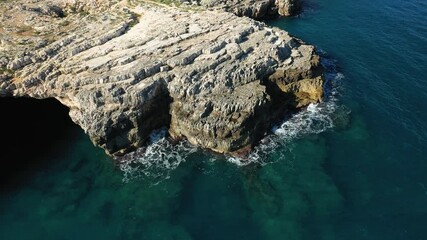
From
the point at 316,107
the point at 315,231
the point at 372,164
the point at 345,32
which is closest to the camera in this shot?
the point at 315,231

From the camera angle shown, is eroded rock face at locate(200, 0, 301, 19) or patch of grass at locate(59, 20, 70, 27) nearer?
patch of grass at locate(59, 20, 70, 27)

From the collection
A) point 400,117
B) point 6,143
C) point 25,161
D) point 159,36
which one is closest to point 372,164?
point 400,117

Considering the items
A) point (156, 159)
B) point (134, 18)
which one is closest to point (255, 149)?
point (156, 159)

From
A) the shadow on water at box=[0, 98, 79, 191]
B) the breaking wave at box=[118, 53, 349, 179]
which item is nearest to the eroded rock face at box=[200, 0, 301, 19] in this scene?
the breaking wave at box=[118, 53, 349, 179]

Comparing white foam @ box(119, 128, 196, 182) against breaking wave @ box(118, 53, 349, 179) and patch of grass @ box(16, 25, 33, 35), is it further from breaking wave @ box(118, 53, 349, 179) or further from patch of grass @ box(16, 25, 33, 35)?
patch of grass @ box(16, 25, 33, 35)

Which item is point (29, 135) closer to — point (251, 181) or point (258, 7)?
point (251, 181)

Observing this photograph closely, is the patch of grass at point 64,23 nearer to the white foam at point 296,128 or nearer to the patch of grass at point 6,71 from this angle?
the patch of grass at point 6,71

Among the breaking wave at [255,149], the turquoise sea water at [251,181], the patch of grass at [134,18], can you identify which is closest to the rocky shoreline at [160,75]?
the patch of grass at [134,18]

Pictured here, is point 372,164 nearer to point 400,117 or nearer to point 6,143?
point 400,117
